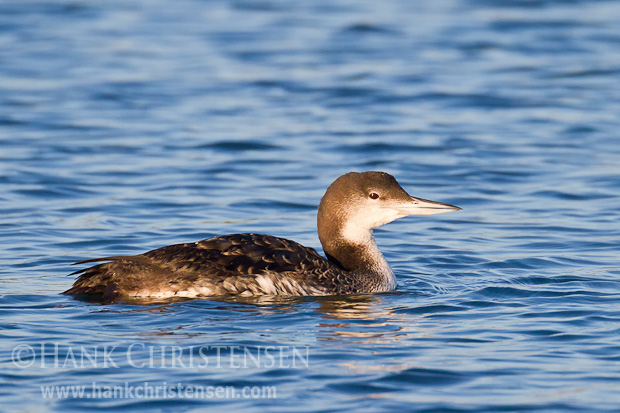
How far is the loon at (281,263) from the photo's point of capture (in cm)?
763

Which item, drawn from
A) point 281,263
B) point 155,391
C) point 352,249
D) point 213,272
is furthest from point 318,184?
point 155,391

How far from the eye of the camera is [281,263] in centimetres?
785

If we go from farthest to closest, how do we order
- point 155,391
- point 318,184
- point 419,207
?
point 318,184 → point 419,207 → point 155,391

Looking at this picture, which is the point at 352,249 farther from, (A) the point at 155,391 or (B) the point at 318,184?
(B) the point at 318,184

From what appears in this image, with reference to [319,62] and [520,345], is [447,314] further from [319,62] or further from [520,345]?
[319,62]

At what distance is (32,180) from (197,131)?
9.91ft

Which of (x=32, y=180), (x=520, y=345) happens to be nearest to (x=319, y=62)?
(x=32, y=180)

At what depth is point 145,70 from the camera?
1808 cm

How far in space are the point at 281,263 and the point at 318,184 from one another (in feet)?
14.1

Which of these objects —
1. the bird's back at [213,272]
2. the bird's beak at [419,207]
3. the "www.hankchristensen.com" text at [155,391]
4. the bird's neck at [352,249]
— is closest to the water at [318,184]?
the "www.hankchristensen.com" text at [155,391]

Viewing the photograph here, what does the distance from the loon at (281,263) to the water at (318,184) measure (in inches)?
6.6

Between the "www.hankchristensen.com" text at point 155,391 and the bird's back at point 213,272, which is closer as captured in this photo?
the "www.hankchristensen.com" text at point 155,391

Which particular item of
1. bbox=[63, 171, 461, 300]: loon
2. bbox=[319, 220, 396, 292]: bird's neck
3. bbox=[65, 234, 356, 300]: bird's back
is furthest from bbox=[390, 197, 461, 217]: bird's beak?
bbox=[65, 234, 356, 300]: bird's back

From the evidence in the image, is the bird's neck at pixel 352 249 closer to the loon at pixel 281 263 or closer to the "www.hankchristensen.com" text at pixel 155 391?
the loon at pixel 281 263
